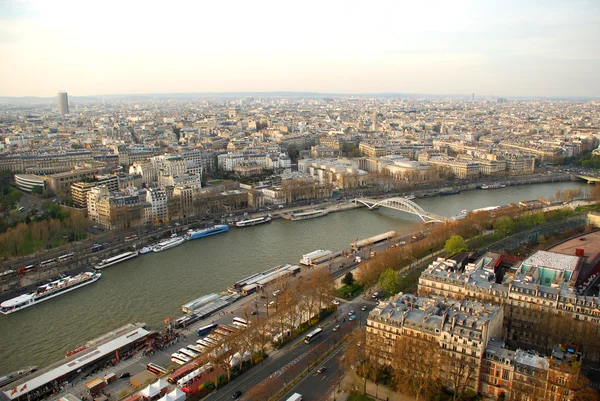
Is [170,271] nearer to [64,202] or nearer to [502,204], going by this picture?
[64,202]

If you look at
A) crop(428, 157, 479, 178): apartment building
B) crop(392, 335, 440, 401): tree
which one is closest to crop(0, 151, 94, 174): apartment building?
crop(428, 157, 479, 178): apartment building

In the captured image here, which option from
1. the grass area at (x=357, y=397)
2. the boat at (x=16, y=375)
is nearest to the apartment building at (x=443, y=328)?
the grass area at (x=357, y=397)

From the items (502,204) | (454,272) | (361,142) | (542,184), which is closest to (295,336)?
(454,272)

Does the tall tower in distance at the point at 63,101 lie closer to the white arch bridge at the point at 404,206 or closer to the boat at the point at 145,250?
the white arch bridge at the point at 404,206

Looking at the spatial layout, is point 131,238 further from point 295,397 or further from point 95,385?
point 295,397

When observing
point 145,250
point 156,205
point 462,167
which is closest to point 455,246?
point 145,250

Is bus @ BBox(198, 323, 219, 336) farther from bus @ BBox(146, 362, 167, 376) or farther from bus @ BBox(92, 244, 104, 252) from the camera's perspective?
bus @ BBox(92, 244, 104, 252)
